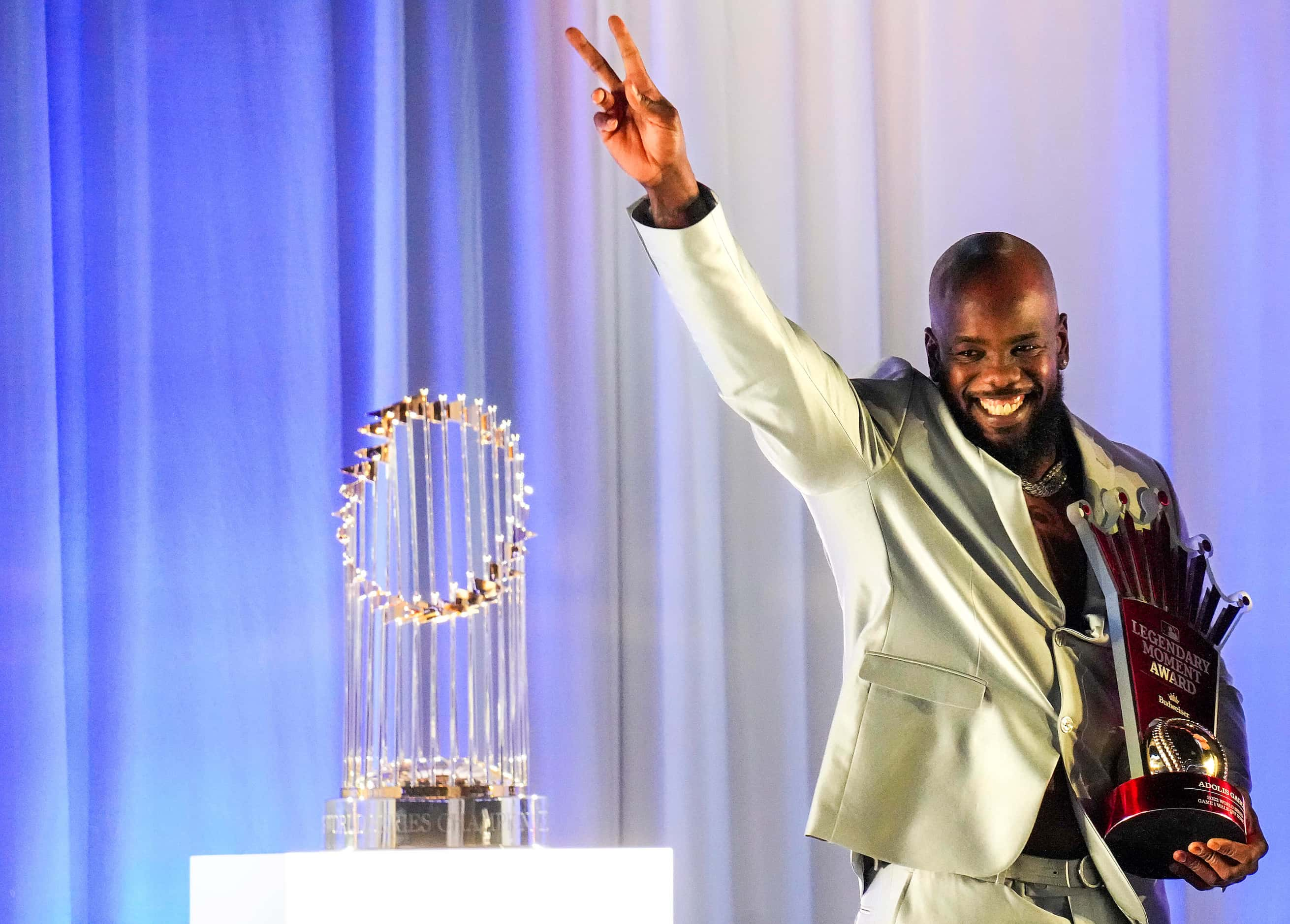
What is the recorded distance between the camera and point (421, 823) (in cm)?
148

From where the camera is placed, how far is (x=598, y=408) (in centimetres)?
217

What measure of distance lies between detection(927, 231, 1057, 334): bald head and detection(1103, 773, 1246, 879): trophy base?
51cm

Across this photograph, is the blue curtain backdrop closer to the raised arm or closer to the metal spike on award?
the metal spike on award

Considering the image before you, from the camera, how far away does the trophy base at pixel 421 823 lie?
4.84ft

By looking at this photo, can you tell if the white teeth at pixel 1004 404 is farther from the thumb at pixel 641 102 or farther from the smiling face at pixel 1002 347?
the thumb at pixel 641 102

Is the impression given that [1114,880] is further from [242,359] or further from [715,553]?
[242,359]

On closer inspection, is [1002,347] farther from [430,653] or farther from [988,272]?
[430,653]

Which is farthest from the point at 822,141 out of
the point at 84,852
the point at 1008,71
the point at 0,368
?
the point at 84,852

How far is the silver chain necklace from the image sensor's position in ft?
5.26

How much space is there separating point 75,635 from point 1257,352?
5.85ft

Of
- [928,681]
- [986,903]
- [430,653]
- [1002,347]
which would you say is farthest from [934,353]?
[430,653]

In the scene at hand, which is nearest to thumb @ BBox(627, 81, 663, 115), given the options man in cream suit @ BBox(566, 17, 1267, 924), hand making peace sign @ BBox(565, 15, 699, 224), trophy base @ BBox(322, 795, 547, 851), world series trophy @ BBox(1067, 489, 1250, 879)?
hand making peace sign @ BBox(565, 15, 699, 224)

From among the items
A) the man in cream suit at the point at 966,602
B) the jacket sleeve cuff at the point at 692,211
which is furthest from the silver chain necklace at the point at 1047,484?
the jacket sleeve cuff at the point at 692,211

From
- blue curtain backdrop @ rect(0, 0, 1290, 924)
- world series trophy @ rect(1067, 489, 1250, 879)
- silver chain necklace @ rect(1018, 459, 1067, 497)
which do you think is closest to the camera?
world series trophy @ rect(1067, 489, 1250, 879)
